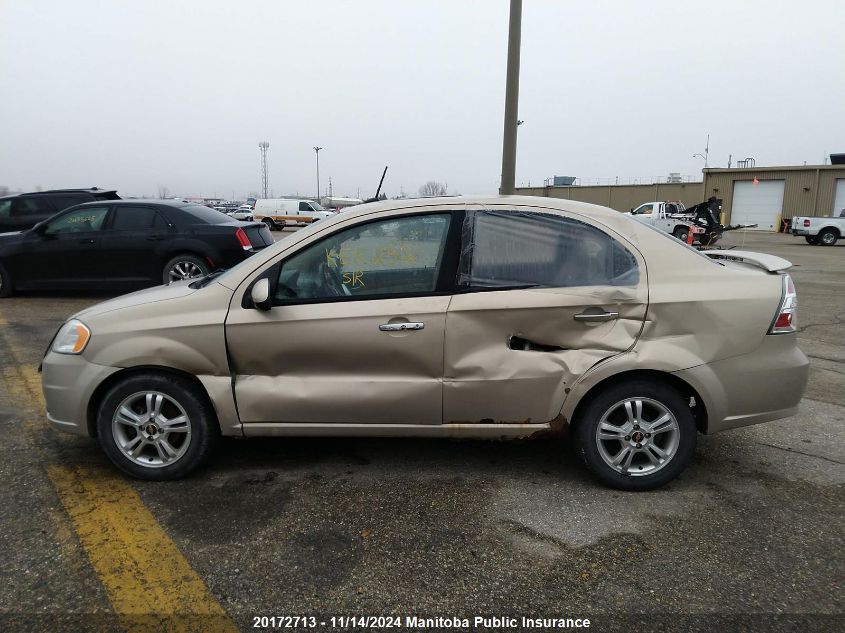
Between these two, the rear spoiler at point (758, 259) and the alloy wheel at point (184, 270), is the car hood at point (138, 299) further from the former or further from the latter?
the alloy wheel at point (184, 270)

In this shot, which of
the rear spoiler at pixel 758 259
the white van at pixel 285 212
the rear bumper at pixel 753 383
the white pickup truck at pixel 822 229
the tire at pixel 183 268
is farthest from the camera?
the white van at pixel 285 212

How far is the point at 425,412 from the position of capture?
343 cm

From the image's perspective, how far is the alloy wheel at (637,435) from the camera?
3350mm

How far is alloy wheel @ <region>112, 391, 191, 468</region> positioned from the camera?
11.4 feet

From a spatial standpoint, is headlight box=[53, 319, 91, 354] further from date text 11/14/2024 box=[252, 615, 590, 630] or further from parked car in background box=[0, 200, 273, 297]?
parked car in background box=[0, 200, 273, 297]

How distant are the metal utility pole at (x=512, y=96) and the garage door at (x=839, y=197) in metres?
38.3

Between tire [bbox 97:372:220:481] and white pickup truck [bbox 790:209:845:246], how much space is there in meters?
29.2

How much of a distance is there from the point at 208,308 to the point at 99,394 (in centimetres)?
82

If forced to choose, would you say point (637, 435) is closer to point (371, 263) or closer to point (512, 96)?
point (371, 263)

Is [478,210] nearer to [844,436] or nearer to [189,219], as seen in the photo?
[844,436]

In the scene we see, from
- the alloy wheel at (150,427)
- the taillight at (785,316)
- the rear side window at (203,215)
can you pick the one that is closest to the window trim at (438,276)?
the alloy wheel at (150,427)

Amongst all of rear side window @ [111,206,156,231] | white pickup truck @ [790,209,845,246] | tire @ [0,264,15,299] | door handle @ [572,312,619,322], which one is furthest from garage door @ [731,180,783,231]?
door handle @ [572,312,619,322]

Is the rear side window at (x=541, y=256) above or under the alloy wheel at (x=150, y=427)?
above

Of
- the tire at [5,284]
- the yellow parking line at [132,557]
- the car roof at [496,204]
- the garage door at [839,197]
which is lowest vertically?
the yellow parking line at [132,557]
